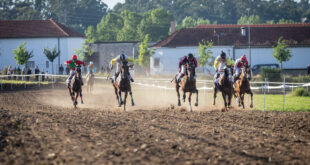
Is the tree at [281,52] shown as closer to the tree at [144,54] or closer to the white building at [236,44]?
the white building at [236,44]

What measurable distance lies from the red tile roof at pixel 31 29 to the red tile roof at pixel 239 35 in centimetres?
1639

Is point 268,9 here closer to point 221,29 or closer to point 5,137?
point 221,29

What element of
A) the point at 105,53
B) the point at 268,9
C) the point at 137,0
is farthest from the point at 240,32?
the point at 137,0

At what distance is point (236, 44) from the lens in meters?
55.3

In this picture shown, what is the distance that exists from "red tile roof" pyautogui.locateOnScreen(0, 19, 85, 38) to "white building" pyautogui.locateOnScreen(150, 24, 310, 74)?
593 inches

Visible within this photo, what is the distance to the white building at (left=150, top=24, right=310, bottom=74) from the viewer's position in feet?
178

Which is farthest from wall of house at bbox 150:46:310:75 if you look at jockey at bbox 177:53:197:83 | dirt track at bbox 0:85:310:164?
dirt track at bbox 0:85:310:164

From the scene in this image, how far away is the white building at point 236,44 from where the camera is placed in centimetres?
5434

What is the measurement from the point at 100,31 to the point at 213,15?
40.6 m

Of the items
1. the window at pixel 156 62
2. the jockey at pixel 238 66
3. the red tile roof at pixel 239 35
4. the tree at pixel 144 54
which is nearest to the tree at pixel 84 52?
the tree at pixel 144 54

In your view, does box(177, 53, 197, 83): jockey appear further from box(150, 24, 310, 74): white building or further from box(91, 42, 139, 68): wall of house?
box(91, 42, 139, 68): wall of house

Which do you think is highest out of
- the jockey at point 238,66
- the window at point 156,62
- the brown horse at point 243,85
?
the window at point 156,62

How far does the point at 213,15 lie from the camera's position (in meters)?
125

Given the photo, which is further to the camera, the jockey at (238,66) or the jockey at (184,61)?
the jockey at (238,66)
